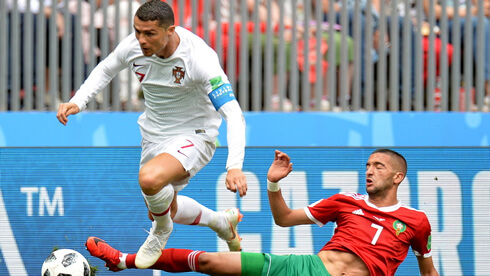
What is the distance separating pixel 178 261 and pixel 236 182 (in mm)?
1070

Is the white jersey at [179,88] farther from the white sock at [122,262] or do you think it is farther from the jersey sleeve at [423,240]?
the jersey sleeve at [423,240]

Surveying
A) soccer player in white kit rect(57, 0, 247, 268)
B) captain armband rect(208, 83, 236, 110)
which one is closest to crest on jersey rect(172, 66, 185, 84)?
soccer player in white kit rect(57, 0, 247, 268)

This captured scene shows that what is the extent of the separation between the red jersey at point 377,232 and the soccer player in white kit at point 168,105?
36.3 inches

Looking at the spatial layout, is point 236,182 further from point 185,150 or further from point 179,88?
point 179,88

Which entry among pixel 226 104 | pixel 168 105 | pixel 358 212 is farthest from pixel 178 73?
pixel 358 212

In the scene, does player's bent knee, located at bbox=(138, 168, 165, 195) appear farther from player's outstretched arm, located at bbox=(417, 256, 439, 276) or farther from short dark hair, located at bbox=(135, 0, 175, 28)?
player's outstretched arm, located at bbox=(417, 256, 439, 276)

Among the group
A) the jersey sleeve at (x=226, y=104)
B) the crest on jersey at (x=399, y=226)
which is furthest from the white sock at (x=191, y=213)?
the crest on jersey at (x=399, y=226)

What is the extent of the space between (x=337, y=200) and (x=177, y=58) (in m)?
1.50

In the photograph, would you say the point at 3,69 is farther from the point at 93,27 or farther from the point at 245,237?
the point at 245,237

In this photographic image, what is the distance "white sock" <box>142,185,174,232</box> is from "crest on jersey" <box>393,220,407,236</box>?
1.52 meters

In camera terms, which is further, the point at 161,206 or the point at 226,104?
the point at 161,206

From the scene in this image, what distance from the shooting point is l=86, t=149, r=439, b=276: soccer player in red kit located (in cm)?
584

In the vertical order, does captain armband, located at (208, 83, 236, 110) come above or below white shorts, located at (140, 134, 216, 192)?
above

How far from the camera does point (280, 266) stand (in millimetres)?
5867
